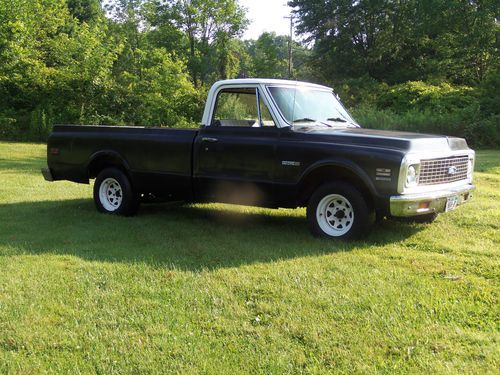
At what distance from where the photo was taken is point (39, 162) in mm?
15961

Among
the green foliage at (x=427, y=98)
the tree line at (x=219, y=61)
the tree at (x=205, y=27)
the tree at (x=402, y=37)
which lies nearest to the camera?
the tree line at (x=219, y=61)

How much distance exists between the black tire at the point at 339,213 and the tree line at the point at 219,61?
1565 cm

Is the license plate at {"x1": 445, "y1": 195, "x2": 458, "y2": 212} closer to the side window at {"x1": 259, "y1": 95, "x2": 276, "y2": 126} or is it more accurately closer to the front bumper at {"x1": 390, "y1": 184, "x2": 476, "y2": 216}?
the front bumper at {"x1": 390, "y1": 184, "x2": 476, "y2": 216}

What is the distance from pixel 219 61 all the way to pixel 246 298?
50.6 meters

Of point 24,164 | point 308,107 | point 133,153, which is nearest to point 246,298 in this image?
point 308,107

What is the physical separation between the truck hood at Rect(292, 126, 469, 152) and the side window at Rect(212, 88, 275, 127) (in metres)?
0.49

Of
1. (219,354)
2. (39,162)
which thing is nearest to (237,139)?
(219,354)

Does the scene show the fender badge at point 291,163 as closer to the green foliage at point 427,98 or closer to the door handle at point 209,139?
the door handle at point 209,139

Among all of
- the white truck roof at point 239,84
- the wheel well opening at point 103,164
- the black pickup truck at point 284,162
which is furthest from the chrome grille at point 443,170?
the wheel well opening at point 103,164

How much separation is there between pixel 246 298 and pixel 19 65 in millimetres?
23596

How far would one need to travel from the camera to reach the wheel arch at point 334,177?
596 centimetres

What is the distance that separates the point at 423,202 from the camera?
588 cm

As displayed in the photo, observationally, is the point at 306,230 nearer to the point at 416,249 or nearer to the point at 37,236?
the point at 416,249

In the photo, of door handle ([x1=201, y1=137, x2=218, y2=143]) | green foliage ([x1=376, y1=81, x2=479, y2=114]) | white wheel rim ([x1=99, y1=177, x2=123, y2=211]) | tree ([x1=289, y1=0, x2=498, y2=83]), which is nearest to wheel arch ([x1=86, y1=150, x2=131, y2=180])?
white wheel rim ([x1=99, y1=177, x2=123, y2=211])
